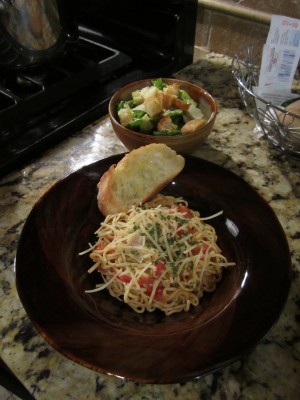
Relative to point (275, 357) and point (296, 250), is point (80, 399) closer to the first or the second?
point (275, 357)

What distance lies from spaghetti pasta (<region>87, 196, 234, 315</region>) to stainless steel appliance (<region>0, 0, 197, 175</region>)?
373mm

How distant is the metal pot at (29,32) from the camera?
88cm

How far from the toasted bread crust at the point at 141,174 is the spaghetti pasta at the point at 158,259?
4 centimetres

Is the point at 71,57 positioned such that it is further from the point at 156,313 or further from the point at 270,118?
Result: the point at 156,313

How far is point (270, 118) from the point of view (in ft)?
2.83

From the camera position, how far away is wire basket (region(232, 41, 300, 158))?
846mm

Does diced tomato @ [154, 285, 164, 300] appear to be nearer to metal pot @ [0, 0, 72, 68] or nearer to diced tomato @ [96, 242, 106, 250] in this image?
diced tomato @ [96, 242, 106, 250]

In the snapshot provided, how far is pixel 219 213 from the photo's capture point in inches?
27.1

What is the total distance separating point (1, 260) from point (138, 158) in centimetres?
32

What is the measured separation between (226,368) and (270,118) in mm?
562

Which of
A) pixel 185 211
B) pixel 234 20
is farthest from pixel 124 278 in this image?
pixel 234 20

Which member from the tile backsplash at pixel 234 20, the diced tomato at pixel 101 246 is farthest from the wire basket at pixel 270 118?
the diced tomato at pixel 101 246

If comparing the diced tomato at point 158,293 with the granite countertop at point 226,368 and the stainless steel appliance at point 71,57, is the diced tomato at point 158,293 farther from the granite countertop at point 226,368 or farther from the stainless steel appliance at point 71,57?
the stainless steel appliance at point 71,57

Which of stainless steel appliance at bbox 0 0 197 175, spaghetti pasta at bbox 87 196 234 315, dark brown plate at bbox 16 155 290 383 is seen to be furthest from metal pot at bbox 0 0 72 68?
spaghetti pasta at bbox 87 196 234 315
